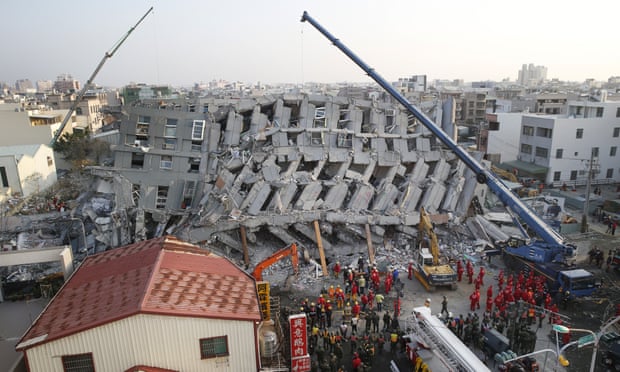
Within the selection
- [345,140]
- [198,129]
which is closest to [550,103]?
[345,140]

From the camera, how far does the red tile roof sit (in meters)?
10.0

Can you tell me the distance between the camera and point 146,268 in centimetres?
1225

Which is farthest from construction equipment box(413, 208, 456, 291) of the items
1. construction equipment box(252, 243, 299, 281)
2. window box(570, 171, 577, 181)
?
window box(570, 171, 577, 181)

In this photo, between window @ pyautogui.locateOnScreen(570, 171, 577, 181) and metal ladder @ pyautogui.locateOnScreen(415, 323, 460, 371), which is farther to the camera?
window @ pyautogui.locateOnScreen(570, 171, 577, 181)

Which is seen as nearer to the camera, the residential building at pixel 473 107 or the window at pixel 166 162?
the window at pixel 166 162

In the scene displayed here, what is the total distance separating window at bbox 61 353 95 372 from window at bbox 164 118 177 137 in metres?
17.2

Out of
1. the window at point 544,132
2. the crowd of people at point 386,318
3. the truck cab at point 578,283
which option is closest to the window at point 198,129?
the crowd of people at point 386,318

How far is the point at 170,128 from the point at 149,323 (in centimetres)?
1738

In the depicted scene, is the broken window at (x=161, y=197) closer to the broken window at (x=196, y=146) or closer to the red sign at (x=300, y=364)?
the broken window at (x=196, y=146)

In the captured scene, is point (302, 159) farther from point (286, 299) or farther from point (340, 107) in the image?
point (286, 299)

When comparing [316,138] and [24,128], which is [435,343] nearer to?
[316,138]

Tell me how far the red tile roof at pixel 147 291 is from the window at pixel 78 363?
24.6 inches

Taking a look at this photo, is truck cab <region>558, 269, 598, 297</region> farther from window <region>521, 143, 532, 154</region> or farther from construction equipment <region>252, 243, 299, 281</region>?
window <region>521, 143, 532, 154</region>

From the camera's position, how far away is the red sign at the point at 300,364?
1242cm
